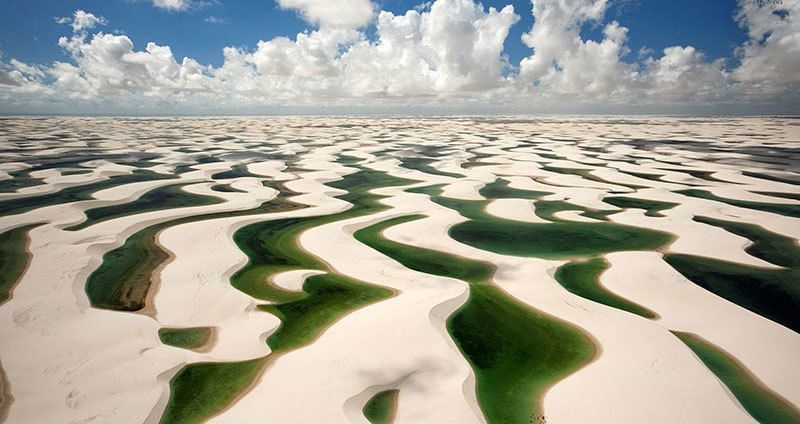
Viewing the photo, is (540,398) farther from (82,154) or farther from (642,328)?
(82,154)

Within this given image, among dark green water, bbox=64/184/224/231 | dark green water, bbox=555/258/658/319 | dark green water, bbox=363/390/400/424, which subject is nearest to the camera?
dark green water, bbox=363/390/400/424

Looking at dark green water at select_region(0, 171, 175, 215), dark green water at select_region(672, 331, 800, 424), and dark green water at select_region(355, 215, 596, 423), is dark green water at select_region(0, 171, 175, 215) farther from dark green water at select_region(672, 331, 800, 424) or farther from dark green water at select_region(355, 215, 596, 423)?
dark green water at select_region(672, 331, 800, 424)

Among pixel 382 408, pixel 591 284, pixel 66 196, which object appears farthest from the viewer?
pixel 66 196

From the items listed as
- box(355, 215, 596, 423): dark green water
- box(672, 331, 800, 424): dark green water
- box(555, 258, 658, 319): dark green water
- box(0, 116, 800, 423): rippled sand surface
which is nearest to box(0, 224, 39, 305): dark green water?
box(0, 116, 800, 423): rippled sand surface

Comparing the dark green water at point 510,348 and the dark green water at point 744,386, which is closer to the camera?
the dark green water at point 744,386

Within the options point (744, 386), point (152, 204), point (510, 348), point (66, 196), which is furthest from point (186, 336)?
point (66, 196)

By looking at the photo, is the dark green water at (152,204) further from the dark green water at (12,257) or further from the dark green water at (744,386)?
the dark green water at (744,386)

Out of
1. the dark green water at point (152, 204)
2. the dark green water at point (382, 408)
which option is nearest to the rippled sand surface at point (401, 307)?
the dark green water at point (382, 408)

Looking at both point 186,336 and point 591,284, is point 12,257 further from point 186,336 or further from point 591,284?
point 591,284

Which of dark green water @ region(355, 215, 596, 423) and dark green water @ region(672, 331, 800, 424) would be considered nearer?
dark green water @ region(672, 331, 800, 424)

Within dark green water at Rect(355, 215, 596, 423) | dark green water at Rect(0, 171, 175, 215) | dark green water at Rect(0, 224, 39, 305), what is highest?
dark green water at Rect(355, 215, 596, 423)

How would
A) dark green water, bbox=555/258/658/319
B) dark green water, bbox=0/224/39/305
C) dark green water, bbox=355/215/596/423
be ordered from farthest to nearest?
dark green water, bbox=0/224/39/305 → dark green water, bbox=555/258/658/319 → dark green water, bbox=355/215/596/423
